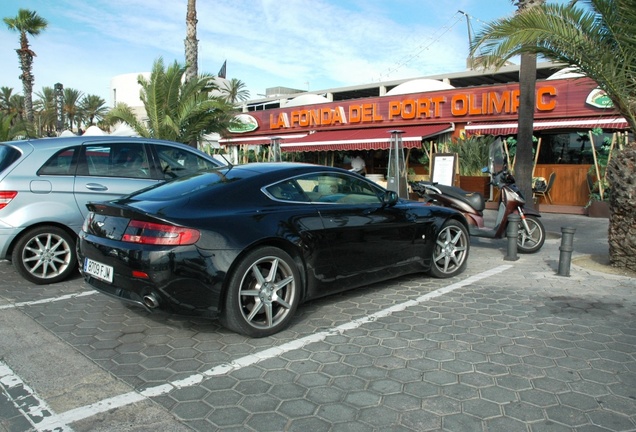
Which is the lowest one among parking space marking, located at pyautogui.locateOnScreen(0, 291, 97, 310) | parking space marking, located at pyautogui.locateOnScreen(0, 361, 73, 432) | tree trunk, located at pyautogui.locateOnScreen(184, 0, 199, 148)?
parking space marking, located at pyautogui.locateOnScreen(0, 361, 73, 432)

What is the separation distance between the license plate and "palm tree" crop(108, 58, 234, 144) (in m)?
9.61

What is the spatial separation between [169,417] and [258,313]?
132cm

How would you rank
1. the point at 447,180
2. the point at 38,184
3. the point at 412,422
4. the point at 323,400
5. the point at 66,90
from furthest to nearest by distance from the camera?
the point at 66,90 < the point at 447,180 < the point at 38,184 < the point at 323,400 < the point at 412,422

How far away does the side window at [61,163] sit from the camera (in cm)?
555

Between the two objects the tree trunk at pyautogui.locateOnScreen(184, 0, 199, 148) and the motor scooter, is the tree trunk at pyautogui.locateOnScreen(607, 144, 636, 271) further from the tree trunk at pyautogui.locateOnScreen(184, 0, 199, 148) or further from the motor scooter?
the tree trunk at pyautogui.locateOnScreen(184, 0, 199, 148)

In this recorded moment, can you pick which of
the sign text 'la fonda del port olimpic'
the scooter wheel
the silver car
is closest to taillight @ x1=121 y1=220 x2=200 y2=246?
the silver car

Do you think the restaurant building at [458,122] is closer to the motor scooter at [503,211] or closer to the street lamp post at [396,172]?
the street lamp post at [396,172]

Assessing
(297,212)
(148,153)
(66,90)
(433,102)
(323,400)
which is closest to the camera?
(323,400)

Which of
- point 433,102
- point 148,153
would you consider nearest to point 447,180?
point 433,102

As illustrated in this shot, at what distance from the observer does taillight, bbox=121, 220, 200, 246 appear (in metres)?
3.55

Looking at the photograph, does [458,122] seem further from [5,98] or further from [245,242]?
[5,98]

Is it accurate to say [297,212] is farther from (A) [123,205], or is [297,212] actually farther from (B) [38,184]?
(B) [38,184]

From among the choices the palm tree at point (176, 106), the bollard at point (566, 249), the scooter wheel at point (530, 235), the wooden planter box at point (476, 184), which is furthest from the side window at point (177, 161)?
the wooden planter box at point (476, 184)

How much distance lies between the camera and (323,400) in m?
2.90
